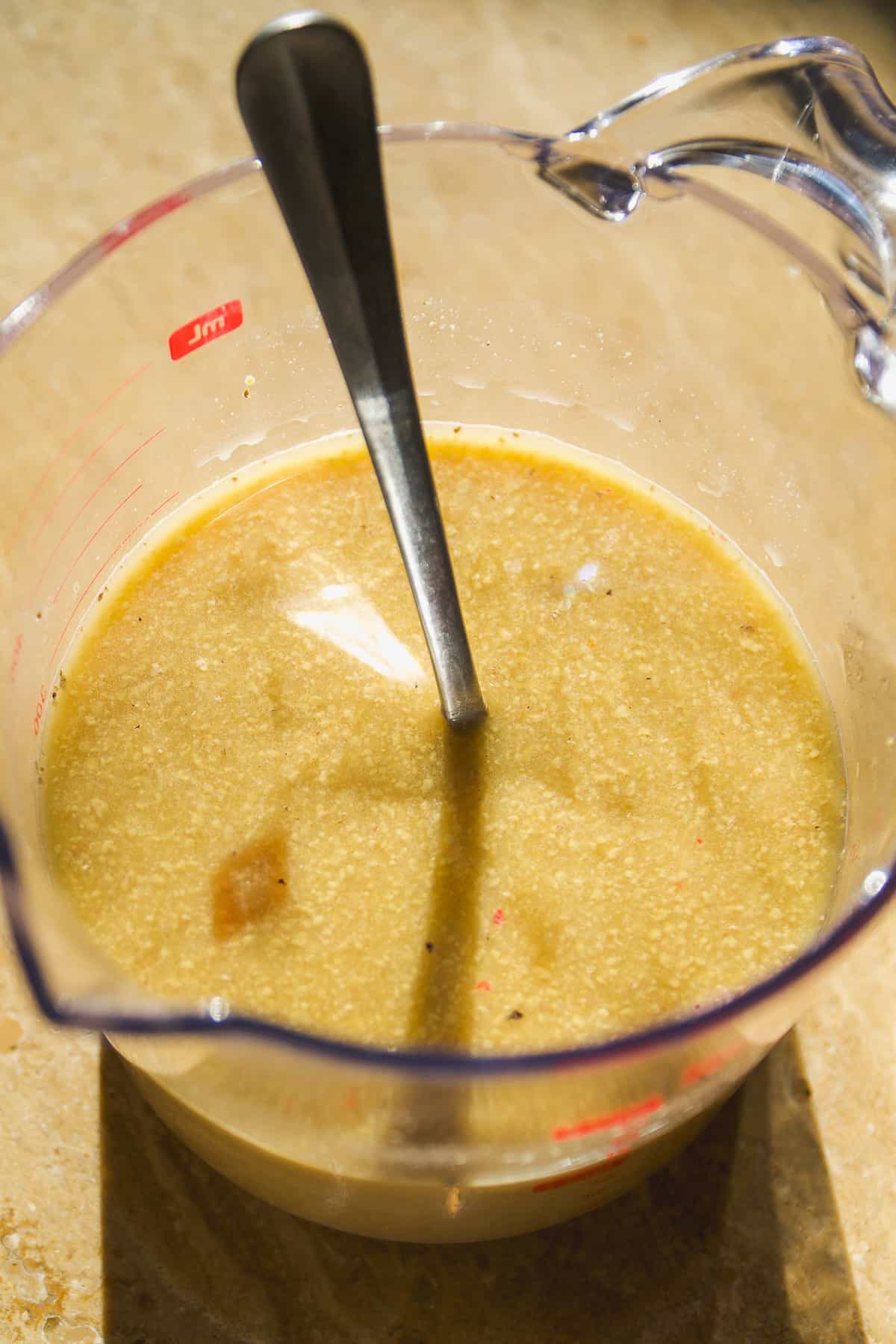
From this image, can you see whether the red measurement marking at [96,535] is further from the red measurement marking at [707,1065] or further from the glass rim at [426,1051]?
the red measurement marking at [707,1065]

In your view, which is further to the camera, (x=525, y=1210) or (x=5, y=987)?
(x=5, y=987)

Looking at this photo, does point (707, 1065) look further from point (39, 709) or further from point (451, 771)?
point (39, 709)

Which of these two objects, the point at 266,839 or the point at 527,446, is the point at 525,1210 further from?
the point at 527,446

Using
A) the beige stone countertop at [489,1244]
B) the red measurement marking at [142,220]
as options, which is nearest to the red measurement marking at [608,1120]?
the beige stone countertop at [489,1244]

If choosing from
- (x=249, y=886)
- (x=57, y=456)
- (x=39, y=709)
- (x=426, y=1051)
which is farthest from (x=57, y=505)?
(x=426, y=1051)

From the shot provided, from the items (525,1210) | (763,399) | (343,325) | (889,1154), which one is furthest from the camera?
(763,399)

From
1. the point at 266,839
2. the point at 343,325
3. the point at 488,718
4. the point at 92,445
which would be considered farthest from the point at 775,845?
the point at 92,445

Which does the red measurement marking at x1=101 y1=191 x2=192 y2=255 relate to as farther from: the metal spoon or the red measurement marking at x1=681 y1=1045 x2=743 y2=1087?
the red measurement marking at x1=681 y1=1045 x2=743 y2=1087
